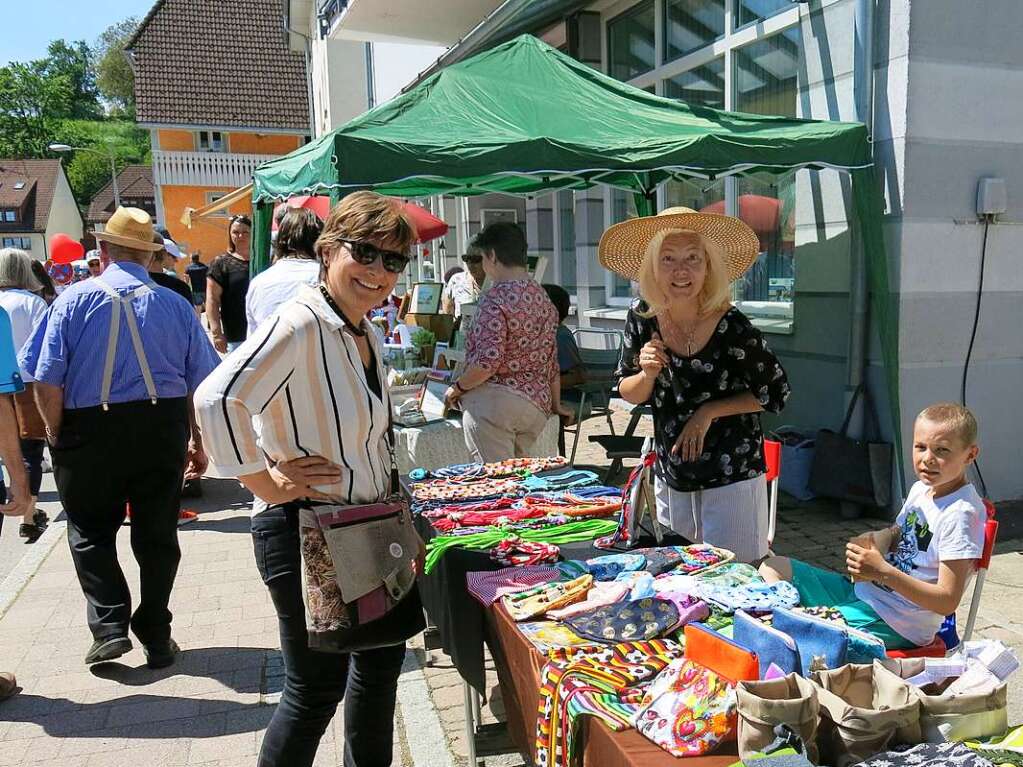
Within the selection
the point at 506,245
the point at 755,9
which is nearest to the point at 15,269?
the point at 506,245

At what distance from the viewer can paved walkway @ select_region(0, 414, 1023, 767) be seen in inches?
118

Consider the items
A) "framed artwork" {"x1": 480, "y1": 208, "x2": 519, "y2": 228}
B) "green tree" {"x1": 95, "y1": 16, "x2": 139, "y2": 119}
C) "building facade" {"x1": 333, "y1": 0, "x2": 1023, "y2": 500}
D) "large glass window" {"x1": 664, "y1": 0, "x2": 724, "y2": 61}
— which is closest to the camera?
"building facade" {"x1": 333, "y1": 0, "x2": 1023, "y2": 500}

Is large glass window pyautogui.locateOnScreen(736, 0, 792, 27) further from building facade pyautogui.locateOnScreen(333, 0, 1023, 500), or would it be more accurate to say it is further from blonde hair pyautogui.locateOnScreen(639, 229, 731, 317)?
blonde hair pyautogui.locateOnScreen(639, 229, 731, 317)

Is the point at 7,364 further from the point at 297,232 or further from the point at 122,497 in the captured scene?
the point at 297,232

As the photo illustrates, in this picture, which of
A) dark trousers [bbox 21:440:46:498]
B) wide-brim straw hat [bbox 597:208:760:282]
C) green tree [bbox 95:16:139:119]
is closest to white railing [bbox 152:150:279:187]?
dark trousers [bbox 21:440:46:498]

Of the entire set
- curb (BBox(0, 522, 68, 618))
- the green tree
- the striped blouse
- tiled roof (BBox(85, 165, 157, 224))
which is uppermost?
the green tree

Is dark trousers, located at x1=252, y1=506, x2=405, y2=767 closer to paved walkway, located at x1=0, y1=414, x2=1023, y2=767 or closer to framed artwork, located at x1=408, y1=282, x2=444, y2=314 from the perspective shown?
paved walkway, located at x1=0, y1=414, x2=1023, y2=767

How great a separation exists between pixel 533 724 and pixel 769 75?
239 inches

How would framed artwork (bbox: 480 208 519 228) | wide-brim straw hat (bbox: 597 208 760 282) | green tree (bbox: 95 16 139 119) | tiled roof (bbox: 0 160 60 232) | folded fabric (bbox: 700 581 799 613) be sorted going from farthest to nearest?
green tree (bbox: 95 16 139 119)
tiled roof (bbox: 0 160 60 232)
framed artwork (bbox: 480 208 519 228)
wide-brim straw hat (bbox: 597 208 760 282)
folded fabric (bbox: 700 581 799 613)

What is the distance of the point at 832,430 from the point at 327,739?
4085 millimetres

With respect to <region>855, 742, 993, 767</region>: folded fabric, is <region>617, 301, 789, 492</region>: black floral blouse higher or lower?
higher

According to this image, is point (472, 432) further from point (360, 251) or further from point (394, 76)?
point (394, 76)

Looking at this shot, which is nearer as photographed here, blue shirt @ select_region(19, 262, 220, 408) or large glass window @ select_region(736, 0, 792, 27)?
blue shirt @ select_region(19, 262, 220, 408)

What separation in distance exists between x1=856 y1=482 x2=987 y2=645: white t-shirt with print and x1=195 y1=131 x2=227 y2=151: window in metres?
30.7
